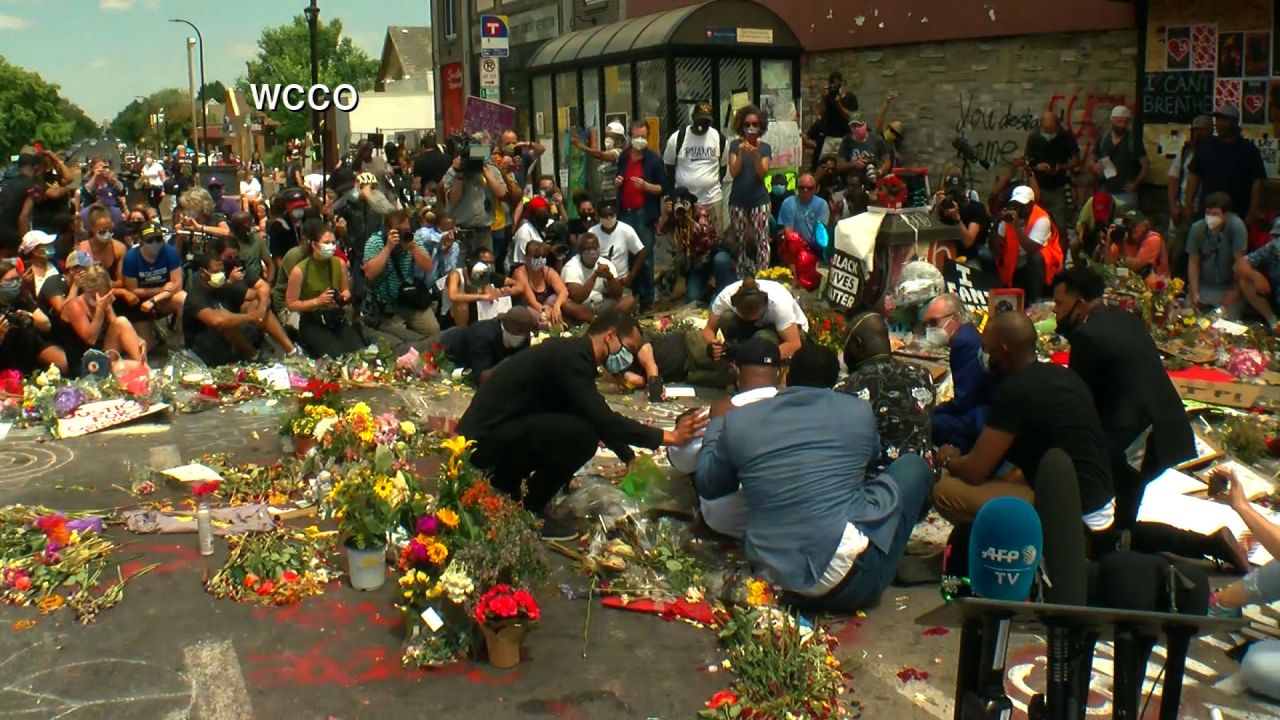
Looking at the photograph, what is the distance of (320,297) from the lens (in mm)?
12062

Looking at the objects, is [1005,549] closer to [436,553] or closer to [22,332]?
[436,553]

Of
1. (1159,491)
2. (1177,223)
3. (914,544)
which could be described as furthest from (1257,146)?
(914,544)

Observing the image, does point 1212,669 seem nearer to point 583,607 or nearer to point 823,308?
point 583,607

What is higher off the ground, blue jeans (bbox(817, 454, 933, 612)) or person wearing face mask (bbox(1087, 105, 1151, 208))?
person wearing face mask (bbox(1087, 105, 1151, 208))

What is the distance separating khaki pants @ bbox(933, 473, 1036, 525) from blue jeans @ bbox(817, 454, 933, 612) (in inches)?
6.7

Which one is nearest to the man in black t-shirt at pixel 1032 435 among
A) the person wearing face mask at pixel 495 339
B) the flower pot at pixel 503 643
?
the flower pot at pixel 503 643

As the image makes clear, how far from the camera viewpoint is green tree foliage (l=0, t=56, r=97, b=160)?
92938 mm

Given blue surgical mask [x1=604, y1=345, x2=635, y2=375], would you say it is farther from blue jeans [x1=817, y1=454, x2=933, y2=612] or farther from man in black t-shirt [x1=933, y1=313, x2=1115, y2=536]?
man in black t-shirt [x1=933, y1=313, x2=1115, y2=536]

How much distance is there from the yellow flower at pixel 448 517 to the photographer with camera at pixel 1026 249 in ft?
27.2

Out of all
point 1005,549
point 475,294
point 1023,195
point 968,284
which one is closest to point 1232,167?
point 1023,195

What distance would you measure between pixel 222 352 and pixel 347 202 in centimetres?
300

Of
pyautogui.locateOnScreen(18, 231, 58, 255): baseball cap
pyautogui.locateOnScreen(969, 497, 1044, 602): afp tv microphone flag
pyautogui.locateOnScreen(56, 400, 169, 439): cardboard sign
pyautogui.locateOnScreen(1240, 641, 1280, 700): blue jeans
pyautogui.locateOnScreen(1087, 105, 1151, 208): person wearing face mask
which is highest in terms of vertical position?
pyautogui.locateOnScreen(1087, 105, 1151, 208): person wearing face mask

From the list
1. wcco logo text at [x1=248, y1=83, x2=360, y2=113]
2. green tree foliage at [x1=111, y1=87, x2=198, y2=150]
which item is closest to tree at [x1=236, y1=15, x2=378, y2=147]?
green tree foliage at [x1=111, y1=87, x2=198, y2=150]

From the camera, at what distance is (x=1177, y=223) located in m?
14.1
